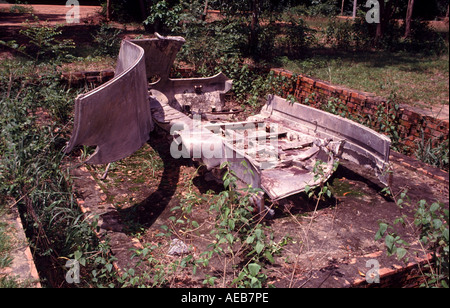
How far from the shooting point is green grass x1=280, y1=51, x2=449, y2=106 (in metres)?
6.71

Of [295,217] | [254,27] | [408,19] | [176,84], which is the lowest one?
[295,217]

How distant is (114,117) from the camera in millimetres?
3785

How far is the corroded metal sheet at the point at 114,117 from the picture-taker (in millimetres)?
3420

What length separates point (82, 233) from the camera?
3.51m

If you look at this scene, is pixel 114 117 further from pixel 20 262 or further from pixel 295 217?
pixel 295 217

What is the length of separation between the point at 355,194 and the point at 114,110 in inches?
120

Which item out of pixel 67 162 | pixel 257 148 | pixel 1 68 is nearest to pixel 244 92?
pixel 257 148

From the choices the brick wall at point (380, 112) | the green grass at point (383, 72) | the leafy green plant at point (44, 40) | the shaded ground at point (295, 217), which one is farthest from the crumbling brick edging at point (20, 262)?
the green grass at point (383, 72)

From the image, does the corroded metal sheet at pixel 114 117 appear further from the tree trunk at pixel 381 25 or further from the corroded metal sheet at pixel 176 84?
the tree trunk at pixel 381 25

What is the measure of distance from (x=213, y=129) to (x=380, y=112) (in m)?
2.58

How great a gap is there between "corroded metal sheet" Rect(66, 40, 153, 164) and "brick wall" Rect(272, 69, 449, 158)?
291cm

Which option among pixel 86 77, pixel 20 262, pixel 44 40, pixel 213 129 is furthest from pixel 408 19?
pixel 20 262

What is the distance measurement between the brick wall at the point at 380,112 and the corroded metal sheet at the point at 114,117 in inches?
114
